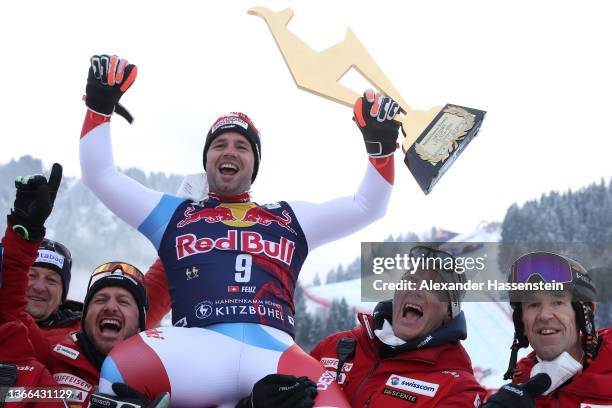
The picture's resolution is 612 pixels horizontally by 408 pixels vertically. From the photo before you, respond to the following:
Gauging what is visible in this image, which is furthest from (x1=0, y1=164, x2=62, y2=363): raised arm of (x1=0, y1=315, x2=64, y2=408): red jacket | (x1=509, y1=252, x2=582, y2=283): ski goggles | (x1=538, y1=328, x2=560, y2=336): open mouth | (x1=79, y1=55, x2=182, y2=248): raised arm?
(x1=538, y1=328, x2=560, y2=336): open mouth

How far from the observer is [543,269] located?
3.72 m

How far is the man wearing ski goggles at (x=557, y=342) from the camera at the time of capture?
3.23 metres

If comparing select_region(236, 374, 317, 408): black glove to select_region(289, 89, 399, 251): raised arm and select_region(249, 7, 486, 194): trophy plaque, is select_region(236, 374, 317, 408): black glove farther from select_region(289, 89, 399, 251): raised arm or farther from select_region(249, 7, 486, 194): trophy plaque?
select_region(249, 7, 486, 194): trophy plaque

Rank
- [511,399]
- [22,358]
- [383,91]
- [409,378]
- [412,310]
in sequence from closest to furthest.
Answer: [511,399] < [22,358] < [409,378] < [412,310] < [383,91]

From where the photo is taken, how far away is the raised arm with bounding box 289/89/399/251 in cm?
400

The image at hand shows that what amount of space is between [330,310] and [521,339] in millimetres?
27892

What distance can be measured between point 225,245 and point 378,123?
1178 millimetres

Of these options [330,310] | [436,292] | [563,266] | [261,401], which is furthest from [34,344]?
[330,310]

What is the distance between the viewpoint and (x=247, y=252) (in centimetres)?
373

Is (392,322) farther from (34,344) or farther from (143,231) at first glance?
(34,344)

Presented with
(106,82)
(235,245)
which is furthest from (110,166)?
(235,245)

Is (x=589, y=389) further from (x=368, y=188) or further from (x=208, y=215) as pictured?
(x=208, y=215)

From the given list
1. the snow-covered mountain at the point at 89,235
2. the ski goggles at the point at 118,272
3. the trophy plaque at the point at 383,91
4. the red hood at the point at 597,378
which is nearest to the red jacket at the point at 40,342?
the ski goggles at the point at 118,272

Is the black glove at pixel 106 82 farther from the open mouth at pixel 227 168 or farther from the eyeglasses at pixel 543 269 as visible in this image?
the eyeglasses at pixel 543 269
